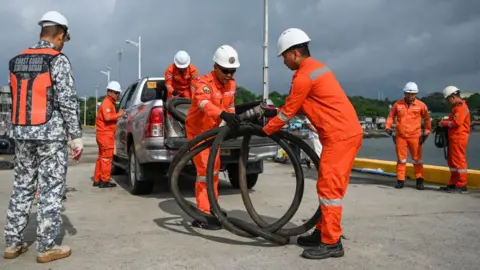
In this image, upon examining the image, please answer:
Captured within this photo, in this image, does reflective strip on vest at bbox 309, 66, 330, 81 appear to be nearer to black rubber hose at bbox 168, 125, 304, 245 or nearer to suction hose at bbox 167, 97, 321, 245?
suction hose at bbox 167, 97, 321, 245

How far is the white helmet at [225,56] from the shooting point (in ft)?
17.0

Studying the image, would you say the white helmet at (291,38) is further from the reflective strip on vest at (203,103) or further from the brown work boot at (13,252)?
the brown work boot at (13,252)

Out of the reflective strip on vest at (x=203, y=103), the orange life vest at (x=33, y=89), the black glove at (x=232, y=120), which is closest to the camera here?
the orange life vest at (x=33, y=89)

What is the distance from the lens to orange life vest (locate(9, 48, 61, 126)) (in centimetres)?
388

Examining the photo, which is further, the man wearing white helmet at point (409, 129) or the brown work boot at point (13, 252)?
the man wearing white helmet at point (409, 129)

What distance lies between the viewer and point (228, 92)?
18.4 ft

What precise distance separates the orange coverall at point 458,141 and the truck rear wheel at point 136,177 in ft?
16.8

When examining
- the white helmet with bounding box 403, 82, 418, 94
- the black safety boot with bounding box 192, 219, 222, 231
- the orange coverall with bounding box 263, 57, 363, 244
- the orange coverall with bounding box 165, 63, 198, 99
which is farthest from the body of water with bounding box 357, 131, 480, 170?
the black safety boot with bounding box 192, 219, 222, 231

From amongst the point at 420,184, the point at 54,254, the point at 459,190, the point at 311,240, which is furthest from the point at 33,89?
the point at 459,190

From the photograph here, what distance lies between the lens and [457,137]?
8180mm

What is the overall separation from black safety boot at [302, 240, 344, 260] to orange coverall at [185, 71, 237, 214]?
1.41 meters

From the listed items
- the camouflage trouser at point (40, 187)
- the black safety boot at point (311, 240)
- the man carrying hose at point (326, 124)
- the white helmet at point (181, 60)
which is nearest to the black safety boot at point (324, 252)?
the man carrying hose at point (326, 124)

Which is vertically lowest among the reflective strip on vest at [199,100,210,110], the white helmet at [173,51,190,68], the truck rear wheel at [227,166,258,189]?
the truck rear wheel at [227,166,258,189]

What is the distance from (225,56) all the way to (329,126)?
1610 millimetres
